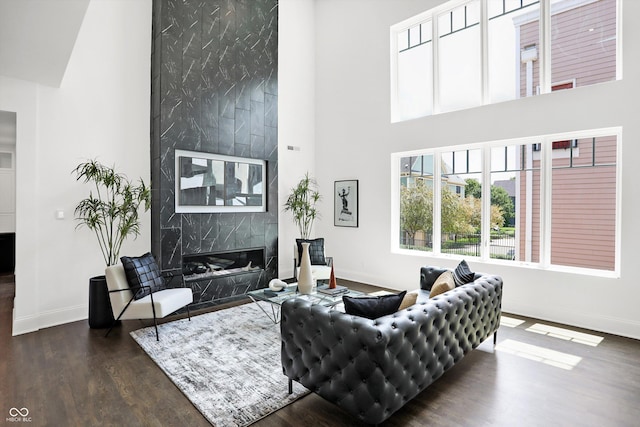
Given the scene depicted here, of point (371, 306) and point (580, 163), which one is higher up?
point (580, 163)

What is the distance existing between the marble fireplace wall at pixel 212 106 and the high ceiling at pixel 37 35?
1456 mm

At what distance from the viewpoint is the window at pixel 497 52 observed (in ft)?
14.1

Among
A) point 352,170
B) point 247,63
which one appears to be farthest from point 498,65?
point 247,63

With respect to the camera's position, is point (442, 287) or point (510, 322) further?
point (510, 322)

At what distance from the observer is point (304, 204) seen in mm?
6895

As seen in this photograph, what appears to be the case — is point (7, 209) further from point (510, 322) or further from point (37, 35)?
point (510, 322)

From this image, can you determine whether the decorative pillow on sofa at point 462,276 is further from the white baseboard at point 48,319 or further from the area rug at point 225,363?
the white baseboard at point 48,319

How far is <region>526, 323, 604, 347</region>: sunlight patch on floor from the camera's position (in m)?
3.76

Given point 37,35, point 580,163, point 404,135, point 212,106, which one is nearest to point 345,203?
point 404,135

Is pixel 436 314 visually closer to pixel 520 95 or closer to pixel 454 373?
pixel 454 373

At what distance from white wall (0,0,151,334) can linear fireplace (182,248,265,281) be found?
70cm

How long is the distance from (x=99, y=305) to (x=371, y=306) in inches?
140

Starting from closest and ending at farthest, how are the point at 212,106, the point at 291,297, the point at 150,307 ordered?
the point at 150,307 < the point at 291,297 < the point at 212,106

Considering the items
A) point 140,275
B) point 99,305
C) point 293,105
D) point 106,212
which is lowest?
point 99,305
